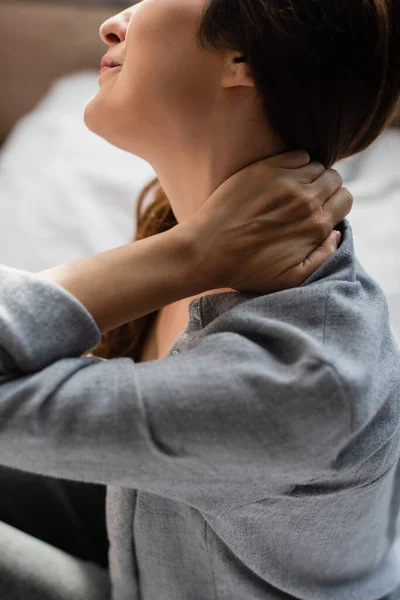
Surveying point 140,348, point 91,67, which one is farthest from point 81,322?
point 91,67

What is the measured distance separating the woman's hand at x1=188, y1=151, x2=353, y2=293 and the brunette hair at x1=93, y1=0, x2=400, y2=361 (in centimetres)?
5

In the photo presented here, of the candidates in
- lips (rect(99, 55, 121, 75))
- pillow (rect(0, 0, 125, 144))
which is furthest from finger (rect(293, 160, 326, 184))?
pillow (rect(0, 0, 125, 144))

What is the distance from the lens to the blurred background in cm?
123

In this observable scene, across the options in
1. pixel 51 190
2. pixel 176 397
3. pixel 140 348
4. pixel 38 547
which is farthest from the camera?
pixel 51 190

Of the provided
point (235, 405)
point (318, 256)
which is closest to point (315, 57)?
point (318, 256)

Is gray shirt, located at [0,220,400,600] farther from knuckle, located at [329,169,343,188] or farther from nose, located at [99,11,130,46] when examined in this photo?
nose, located at [99,11,130,46]

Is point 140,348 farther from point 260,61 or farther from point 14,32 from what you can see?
point 14,32

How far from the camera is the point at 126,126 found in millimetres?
724

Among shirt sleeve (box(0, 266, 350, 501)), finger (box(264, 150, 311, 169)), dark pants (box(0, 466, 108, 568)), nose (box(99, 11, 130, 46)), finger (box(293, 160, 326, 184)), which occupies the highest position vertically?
nose (box(99, 11, 130, 46))

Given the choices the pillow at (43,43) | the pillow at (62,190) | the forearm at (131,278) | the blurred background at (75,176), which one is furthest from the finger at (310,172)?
the pillow at (43,43)

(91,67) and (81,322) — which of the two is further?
(91,67)

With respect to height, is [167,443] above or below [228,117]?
below

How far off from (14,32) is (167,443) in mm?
1671

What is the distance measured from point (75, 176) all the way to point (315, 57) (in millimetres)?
880
